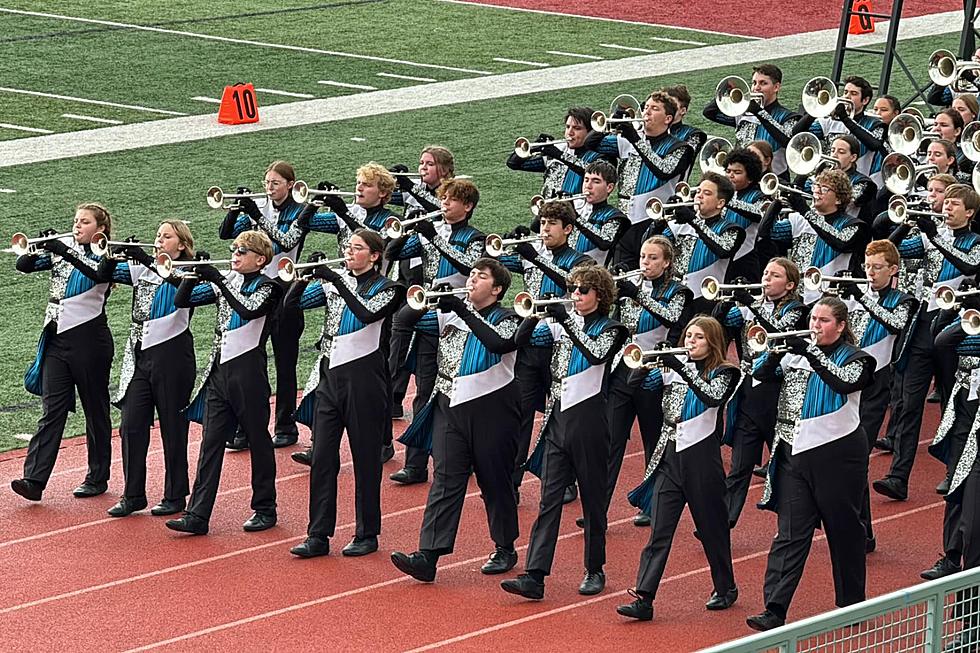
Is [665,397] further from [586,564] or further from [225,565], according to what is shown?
[225,565]

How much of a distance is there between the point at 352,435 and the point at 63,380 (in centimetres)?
179

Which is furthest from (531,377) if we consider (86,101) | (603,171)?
(86,101)

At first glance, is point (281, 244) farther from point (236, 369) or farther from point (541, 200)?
point (236, 369)

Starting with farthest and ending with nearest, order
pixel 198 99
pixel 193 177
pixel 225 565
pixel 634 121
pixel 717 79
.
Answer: pixel 717 79 < pixel 198 99 < pixel 193 177 < pixel 634 121 < pixel 225 565

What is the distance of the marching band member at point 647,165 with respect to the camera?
40.7ft

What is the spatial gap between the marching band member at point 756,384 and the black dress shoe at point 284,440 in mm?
2904

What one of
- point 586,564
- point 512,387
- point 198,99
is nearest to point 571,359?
point 512,387

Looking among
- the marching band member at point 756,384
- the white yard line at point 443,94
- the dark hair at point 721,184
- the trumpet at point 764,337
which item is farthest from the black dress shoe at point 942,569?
the white yard line at point 443,94

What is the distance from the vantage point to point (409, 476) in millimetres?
10812

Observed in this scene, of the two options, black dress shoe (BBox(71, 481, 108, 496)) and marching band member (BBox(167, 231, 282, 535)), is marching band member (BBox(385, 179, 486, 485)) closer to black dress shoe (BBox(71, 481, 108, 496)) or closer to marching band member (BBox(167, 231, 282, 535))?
marching band member (BBox(167, 231, 282, 535))

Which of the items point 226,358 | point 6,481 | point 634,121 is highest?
point 634,121

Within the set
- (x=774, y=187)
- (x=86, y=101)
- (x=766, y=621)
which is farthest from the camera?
(x=86, y=101)

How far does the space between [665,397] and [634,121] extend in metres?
4.10

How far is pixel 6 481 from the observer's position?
35.1ft
